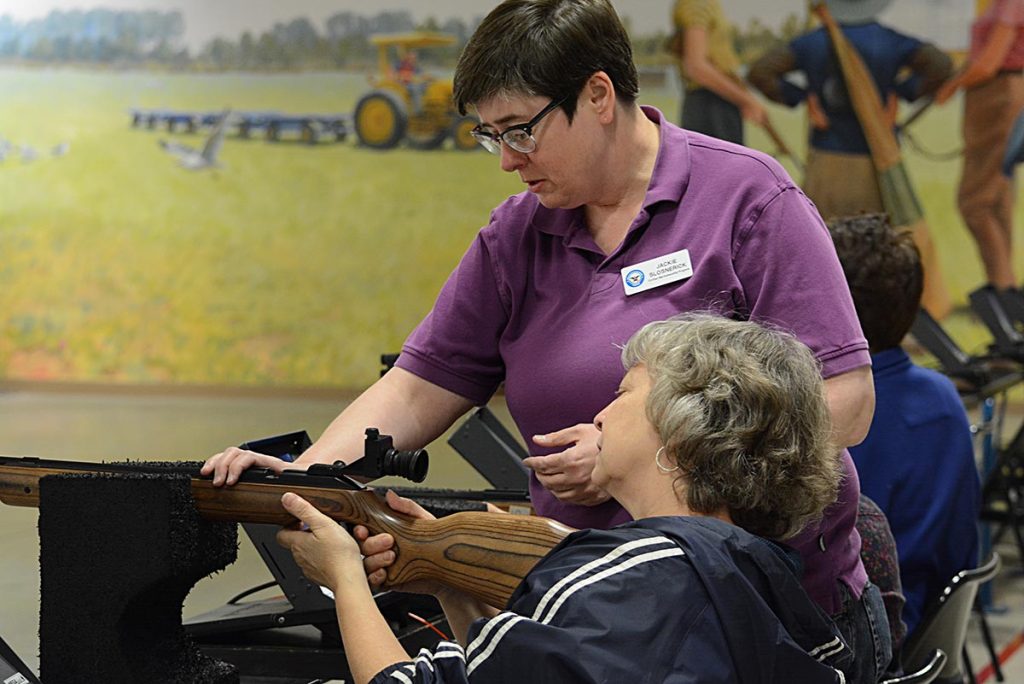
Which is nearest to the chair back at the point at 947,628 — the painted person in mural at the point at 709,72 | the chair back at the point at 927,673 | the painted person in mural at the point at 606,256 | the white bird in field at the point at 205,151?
the chair back at the point at 927,673

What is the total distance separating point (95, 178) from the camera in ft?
33.9

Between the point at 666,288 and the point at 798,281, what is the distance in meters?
0.16

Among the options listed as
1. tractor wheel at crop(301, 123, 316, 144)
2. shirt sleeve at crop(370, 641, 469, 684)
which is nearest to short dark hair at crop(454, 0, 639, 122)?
shirt sleeve at crop(370, 641, 469, 684)

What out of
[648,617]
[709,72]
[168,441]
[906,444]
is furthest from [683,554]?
[709,72]

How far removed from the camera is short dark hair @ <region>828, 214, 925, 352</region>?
2.33 m

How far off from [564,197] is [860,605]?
64cm

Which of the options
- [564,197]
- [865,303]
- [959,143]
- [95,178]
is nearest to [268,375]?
[95,178]

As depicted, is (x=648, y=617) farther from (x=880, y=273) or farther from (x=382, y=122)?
(x=382, y=122)

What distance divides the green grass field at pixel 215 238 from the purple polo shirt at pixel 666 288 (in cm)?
802

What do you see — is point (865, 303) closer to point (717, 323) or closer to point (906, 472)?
point (906, 472)

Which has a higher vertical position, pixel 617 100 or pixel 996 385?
pixel 617 100

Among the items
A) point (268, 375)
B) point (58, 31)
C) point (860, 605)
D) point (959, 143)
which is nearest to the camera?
point (860, 605)

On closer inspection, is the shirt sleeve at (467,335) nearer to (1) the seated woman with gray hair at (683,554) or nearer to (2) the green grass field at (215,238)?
(1) the seated woman with gray hair at (683,554)

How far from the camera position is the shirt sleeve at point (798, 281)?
4.79 ft
